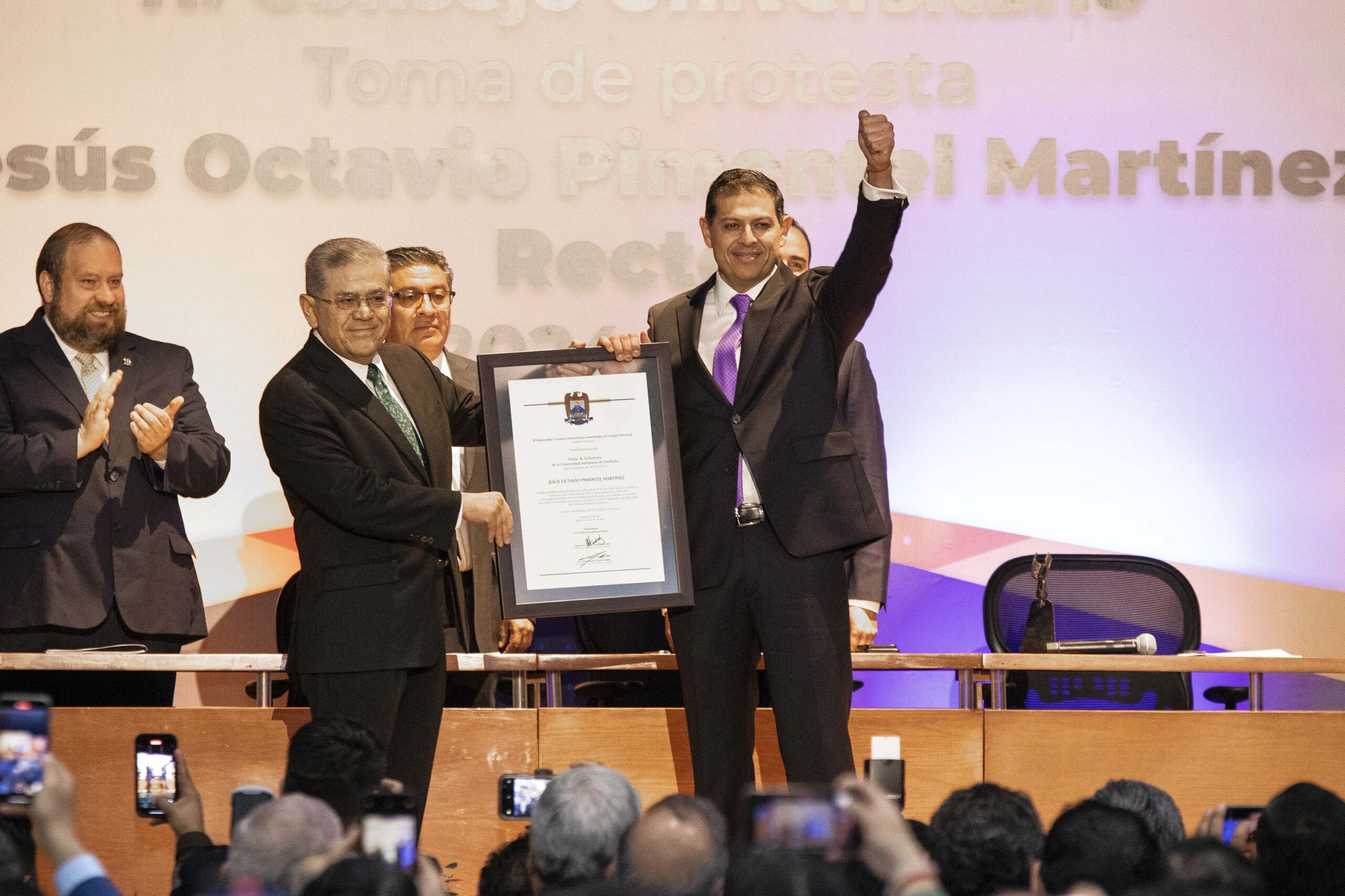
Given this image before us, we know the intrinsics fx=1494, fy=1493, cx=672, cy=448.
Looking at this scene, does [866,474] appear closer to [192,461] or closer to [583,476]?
[583,476]

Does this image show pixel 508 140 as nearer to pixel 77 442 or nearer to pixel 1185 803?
pixel 77 442

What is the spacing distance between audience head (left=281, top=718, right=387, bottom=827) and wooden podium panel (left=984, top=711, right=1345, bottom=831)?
1.95 meters

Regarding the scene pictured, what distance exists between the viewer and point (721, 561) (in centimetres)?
356

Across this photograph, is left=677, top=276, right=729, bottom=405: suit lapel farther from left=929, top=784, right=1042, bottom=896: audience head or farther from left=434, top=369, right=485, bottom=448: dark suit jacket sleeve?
left=929, top=784, right=1042, bottom=896: audience head

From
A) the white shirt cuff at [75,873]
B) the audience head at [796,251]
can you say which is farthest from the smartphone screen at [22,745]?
the audience head at [796,251]

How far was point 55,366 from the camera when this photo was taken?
4391 millimetres

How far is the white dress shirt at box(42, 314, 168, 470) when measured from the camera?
446cm

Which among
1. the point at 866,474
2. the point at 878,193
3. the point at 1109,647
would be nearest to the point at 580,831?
the point at 878,193

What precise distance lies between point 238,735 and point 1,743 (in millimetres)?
1704

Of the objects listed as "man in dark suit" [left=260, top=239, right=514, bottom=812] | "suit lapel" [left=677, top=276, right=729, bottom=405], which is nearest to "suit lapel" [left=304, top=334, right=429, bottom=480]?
"man in dark suit" [left=260, top=239, right=514, bottom=812]

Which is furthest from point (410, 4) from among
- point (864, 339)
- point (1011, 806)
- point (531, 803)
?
point (1011, 806)

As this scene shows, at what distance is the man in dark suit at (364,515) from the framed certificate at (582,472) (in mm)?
136

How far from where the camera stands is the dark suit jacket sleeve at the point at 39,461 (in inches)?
164
